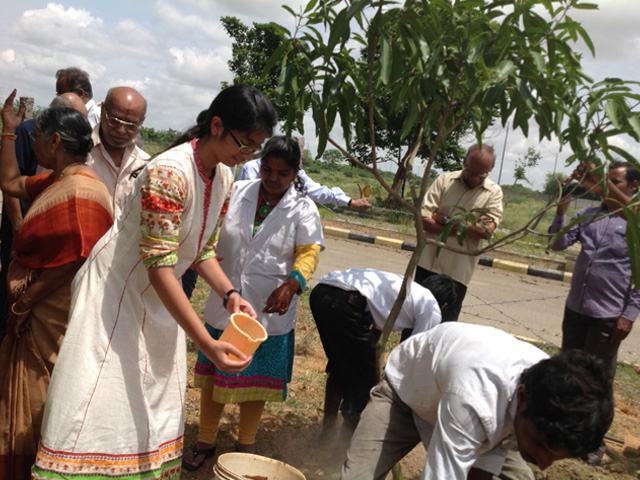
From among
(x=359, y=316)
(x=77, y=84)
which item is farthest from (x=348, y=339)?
(x=77, y=84)

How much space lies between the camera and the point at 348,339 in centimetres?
328

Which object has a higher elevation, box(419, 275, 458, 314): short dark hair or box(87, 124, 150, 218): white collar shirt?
box(87, 124, 150, 218): white collar shirt

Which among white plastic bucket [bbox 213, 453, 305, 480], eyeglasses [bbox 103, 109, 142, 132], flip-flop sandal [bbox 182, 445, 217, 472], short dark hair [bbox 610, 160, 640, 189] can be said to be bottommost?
flip-flop sandal [bbox 182, 445, 217, 472]

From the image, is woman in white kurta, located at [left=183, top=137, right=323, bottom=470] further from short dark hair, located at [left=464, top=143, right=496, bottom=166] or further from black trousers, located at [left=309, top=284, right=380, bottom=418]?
short dark hair, located at [left=464, top=143, right=496, bottom=166]

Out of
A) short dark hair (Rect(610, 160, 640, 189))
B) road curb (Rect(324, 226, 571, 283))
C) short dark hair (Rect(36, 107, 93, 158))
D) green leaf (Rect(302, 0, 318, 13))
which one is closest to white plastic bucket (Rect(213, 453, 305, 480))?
short dark hair (Rect(36, 107, 93, 158))

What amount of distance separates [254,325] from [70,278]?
797mm

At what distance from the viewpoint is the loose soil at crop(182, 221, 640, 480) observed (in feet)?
11.1

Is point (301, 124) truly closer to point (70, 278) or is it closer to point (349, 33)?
point (349, 33)

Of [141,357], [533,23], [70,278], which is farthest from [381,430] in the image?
[533,23]

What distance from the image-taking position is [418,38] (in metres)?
2.12

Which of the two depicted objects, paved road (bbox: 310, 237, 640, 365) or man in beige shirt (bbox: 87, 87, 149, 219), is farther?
paved road (bbox: 310, 237, 640, 365)

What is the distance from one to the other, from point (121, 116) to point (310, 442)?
2.06 meters

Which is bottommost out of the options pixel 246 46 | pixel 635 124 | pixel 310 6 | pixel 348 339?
pixel 348 339

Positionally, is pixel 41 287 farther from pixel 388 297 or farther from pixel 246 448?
pixel 388 297
